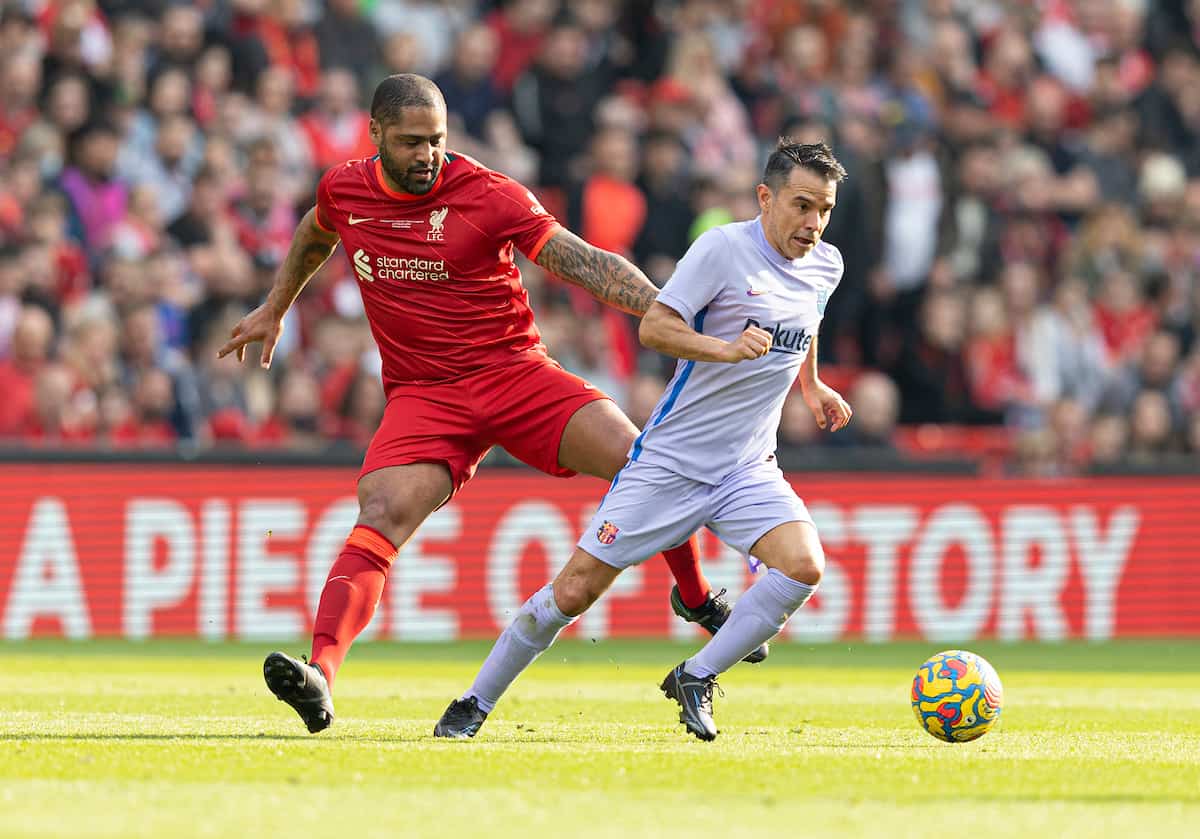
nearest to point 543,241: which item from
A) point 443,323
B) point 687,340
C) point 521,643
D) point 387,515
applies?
point 443,323

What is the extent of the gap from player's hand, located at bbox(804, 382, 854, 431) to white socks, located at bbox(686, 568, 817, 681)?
3.02 ft

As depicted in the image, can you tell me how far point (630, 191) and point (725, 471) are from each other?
9.80 m

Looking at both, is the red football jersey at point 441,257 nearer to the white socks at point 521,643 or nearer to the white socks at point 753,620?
the white socks at point 521,643

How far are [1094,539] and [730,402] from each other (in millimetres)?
8769

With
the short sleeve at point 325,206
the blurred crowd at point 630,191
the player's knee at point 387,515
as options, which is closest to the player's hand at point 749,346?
the player's knee at point 387,515

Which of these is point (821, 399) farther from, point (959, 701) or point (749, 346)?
point (959, 701)

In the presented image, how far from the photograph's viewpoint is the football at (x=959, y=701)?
8570 mm

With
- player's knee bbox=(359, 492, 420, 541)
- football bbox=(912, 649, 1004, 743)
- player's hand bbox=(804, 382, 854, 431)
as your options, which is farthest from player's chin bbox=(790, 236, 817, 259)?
player's knee bbox=(359, 492, 420, 541)

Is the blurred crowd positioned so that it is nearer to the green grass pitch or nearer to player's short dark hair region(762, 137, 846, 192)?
the green grass pitch

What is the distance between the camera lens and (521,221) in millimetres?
8898

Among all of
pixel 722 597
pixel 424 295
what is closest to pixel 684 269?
pixel 424 295

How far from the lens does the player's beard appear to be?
880 cm

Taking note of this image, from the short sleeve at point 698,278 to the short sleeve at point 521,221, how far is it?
0.69m

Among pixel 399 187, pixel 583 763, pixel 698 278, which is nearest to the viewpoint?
pixel 583 763
